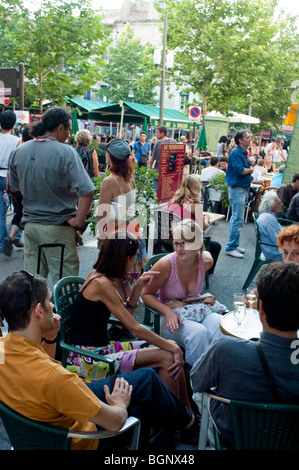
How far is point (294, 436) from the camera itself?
6.29 feet

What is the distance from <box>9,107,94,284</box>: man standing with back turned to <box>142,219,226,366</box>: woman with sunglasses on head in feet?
2.84

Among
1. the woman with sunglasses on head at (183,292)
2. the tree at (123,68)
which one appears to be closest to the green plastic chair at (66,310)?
the woman with sunglasses on head at (183,292)

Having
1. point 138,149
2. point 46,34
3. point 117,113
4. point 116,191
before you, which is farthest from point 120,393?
point 117,113

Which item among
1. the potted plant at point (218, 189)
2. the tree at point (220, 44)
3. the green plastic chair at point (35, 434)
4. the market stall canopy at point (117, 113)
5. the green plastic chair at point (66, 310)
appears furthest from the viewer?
the tree at point (220, 44)

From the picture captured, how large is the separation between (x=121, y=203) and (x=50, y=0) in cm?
1120

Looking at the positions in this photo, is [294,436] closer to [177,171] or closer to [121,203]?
[121,203]

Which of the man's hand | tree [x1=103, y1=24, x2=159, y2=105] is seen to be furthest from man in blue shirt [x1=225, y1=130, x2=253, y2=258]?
tree [x1=103, y1=24, x2=159, y2=105]

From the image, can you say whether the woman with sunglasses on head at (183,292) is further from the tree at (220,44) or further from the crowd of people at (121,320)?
the tree at (220,44)

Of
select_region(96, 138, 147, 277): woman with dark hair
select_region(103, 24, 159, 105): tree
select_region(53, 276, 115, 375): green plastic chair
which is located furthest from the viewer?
select_region(103, 24, 159, 105): tree

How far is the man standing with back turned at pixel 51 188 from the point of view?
3646mm

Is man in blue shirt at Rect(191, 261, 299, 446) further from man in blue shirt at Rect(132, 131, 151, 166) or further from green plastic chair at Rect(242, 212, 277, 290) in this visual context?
man in blue shirt at Rect(132, 131, 151, 166)

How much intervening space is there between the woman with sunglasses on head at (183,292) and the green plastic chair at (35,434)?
145cm

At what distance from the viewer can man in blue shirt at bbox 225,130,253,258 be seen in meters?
7.35
